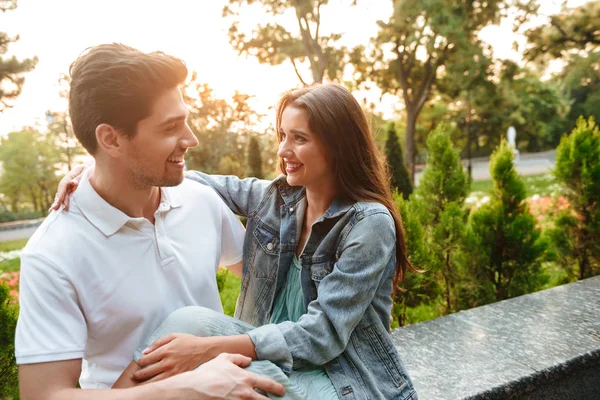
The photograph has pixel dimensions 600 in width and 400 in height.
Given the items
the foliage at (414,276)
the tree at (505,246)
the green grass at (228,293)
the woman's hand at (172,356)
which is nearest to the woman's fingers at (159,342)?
the woman's hand at (172,356)

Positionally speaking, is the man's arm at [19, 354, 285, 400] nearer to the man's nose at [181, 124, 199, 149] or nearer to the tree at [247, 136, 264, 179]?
the man's nose at [181, 124, 199, 149]

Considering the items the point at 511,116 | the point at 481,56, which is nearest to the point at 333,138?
the point at 481,56

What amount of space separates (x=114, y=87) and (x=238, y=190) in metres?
0.84

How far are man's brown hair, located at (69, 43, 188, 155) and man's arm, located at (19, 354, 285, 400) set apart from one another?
78cm

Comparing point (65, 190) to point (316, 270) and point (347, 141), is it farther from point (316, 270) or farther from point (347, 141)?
point (347, 141)

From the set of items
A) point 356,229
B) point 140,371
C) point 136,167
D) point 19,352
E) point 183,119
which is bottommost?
point 140,371

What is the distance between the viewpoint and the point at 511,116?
3406cm

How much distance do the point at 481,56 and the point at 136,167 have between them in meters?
18.9

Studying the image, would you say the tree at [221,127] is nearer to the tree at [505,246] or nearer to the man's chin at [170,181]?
the tree at [505,246]

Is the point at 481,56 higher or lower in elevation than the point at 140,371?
higher

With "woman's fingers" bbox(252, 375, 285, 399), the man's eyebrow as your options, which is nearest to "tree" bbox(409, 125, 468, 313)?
the man's eyebrow

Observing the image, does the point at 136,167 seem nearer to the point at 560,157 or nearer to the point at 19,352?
the point at 19,352

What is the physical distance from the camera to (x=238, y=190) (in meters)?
2.38

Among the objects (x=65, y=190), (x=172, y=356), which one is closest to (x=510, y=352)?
(x=172, y=356)
